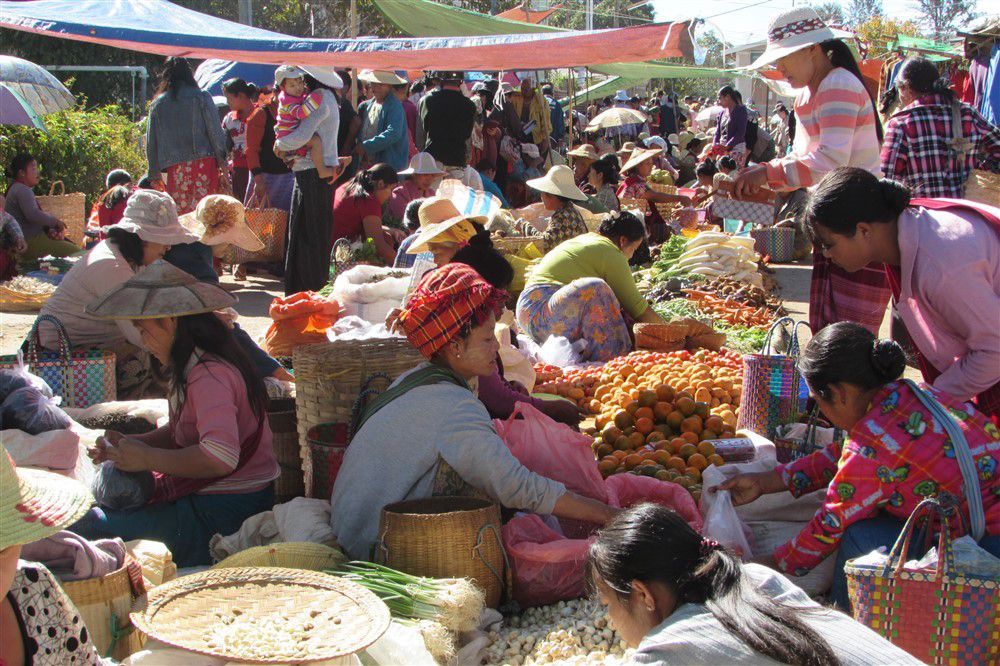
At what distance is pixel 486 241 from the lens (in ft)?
15.5

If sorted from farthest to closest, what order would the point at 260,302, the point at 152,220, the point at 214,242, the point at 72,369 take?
1. the point at 260,302
2. the point at 214,242
3. the point at 152,220
4. the point at 72,369

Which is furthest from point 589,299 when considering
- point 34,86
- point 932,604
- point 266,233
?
point 34,86

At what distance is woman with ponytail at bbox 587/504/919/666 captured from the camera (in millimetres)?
1709

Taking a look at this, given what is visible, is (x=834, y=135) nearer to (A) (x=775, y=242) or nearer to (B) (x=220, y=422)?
(B) (x=220, y=422)

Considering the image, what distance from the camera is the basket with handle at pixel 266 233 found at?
8766 millimetres

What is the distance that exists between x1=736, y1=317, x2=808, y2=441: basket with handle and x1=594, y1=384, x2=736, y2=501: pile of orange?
15 centimetres

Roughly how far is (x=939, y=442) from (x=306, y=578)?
1.72 metres

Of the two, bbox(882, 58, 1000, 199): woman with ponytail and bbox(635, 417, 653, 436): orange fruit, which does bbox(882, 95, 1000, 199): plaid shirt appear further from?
bbox(635, 417, 653, 436): orange fruit

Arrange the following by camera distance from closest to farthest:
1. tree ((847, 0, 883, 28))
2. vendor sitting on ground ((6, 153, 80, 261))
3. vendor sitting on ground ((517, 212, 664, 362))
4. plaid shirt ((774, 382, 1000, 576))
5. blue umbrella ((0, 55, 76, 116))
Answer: plaid shirt ((774, 382, 1000, 576)), vendor sitting on ground ((517, 212, 664, 362)), vendor sitting on ground ((6, 153, 80, 261)), blue umbrella ((0, 55, 76, 116)), tree ((847, 0, 883, 28))

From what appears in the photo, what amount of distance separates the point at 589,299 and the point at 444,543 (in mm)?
3214

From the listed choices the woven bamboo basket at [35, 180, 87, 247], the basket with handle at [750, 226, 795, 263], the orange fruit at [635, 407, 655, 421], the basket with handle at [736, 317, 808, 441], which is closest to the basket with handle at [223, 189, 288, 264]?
the woven bamboo basket at [35, 180, 87, 247]

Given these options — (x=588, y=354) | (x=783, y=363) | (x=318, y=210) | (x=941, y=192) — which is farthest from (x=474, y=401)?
(x=318, y=210)

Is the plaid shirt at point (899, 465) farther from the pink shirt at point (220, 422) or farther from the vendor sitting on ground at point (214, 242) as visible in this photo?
the vendor sitting on ground at point (214, 242)

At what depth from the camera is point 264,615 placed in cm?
247
